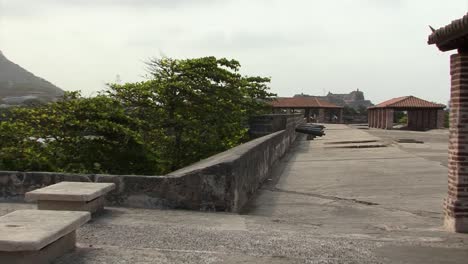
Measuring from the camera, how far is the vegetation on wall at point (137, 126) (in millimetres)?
8273

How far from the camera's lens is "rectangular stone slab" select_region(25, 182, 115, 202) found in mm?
4883

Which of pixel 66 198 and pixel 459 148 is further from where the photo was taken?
pixel 459 148

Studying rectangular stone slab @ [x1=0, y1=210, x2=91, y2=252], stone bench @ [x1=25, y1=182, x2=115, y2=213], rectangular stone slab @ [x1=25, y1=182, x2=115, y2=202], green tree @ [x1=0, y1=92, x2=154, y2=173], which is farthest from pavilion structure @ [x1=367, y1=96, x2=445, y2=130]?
rectangular stone slab @ [x1=0, y1=210, x2=91, y2=252]

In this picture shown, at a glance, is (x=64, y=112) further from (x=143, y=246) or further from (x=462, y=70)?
(x=462, y=70)

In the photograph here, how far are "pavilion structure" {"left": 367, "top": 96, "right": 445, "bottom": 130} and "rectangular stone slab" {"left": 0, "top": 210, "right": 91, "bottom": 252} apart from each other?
45.7 meters

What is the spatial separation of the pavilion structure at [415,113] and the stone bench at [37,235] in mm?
45718

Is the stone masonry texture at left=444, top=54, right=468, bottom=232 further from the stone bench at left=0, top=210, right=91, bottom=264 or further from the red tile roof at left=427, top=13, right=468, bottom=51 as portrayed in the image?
the stone bench at left=0, top=210, right=91, bottom=264

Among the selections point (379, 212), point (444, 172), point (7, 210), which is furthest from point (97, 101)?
point (444, 172)

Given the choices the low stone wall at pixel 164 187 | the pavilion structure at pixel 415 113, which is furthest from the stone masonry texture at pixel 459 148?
the pavilion structure at pixel 415 113

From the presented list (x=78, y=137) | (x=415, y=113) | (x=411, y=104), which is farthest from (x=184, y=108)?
(x=415, y=113)

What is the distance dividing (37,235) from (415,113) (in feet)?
167

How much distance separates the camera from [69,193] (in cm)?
495

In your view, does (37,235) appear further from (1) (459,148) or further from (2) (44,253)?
(1) (459,148)

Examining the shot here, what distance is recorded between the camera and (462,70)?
5473mm
